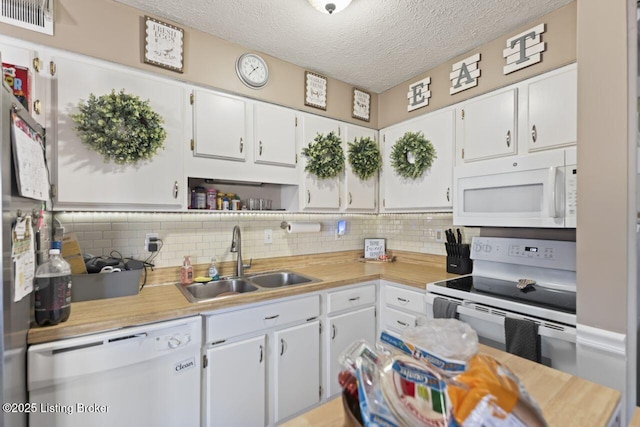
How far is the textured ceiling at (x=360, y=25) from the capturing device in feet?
5.66

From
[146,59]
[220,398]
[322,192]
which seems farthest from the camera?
[322,192]

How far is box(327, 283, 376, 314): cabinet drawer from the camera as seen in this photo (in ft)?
6.97

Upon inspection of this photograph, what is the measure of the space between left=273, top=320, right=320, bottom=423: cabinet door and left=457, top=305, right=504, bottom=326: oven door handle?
3.01 ft

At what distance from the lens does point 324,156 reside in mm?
2449

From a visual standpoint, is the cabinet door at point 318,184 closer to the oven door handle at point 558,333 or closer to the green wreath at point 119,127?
the green wreath at point 119,127

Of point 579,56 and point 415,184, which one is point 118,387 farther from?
point 579,56

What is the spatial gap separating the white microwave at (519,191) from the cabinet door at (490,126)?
0.34ft

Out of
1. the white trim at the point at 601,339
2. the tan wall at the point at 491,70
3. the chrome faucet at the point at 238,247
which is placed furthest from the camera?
the chrome faucet at the point at 238,247

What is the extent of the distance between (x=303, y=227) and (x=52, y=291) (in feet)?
5.44

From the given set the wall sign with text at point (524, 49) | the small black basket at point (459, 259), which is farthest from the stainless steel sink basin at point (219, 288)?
the wall sign with text at point (524, 49)

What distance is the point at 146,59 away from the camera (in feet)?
5.79

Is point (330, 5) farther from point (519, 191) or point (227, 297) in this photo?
point (227, 297)

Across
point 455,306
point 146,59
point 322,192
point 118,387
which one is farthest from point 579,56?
point 118,387

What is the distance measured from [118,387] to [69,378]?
0.20m
